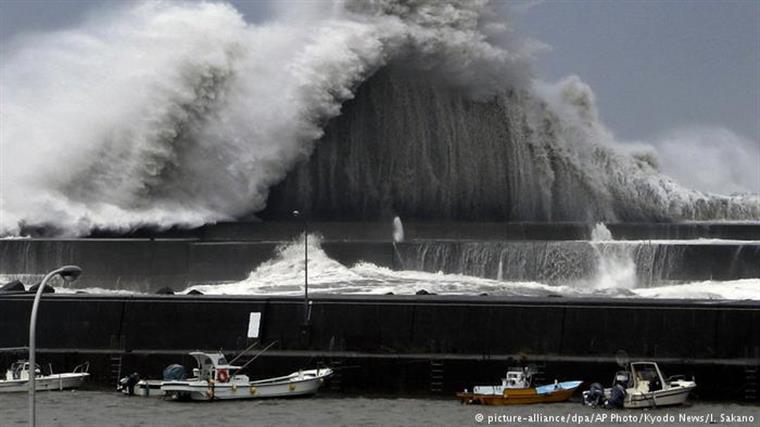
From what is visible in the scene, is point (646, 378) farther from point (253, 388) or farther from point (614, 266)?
point (614, 266)

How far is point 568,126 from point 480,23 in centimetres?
385

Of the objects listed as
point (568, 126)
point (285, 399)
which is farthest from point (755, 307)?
point (568, 126)

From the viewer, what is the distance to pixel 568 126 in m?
46.9

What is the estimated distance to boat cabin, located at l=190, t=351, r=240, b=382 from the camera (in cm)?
2634

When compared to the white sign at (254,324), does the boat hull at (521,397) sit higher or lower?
lower

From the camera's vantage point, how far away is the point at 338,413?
24688 millimetres

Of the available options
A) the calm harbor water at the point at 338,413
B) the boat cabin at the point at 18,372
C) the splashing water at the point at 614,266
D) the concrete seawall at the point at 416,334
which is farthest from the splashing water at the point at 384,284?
the calm harbor water at the point at 338,413

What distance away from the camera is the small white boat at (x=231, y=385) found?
26.0 m

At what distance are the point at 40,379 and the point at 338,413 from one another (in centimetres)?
540

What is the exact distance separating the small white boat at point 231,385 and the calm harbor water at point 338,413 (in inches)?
6.3

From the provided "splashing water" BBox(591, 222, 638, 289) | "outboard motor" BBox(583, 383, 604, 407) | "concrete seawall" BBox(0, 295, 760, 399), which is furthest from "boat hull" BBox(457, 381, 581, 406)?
"splashing water" BBox(591, 222, 638, 289)

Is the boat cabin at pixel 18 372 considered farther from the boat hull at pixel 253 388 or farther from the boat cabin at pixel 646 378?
the boat cabin at pixel 646 378

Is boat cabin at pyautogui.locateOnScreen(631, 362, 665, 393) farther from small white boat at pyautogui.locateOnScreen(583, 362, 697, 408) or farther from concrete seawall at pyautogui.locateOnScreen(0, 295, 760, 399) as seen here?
concrete seawall at pyautogui.locateOnScreen(0, 295, 760, 399)

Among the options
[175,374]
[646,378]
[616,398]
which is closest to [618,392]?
[616,398]
